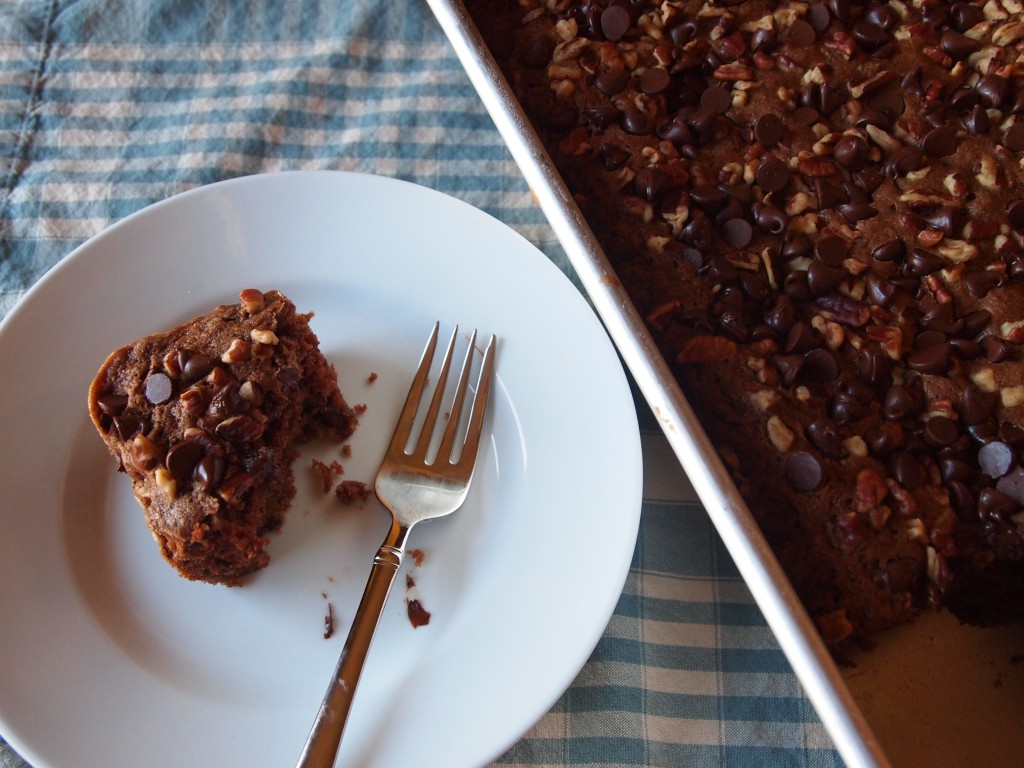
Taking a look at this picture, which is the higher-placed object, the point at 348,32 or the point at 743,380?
the point at 348,32

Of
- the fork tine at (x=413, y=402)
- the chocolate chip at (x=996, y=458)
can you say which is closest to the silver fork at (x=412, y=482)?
the fork tine at (x=413, y=402)

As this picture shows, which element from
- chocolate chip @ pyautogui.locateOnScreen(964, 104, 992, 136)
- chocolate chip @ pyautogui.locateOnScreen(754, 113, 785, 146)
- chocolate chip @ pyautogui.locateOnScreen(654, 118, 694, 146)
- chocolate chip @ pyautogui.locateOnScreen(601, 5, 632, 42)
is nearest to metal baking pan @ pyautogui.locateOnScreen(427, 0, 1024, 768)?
chocolate chip @ pyautogui.locateOnScreen(654, 118, 694, 146)

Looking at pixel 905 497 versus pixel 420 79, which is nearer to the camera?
pixel 905 497

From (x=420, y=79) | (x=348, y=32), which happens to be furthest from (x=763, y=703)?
(x=348, y=32)

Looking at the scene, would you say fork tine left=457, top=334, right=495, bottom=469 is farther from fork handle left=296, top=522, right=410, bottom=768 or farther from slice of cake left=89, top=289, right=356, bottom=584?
slice of cake left=89, top=289, right=356, bottom=584

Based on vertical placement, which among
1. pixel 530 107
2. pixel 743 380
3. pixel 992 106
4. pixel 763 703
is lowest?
pixel 763 703

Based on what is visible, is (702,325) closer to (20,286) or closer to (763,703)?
(763,703)

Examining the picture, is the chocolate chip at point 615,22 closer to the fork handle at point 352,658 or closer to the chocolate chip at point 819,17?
the chocolate chip at point 819,17
